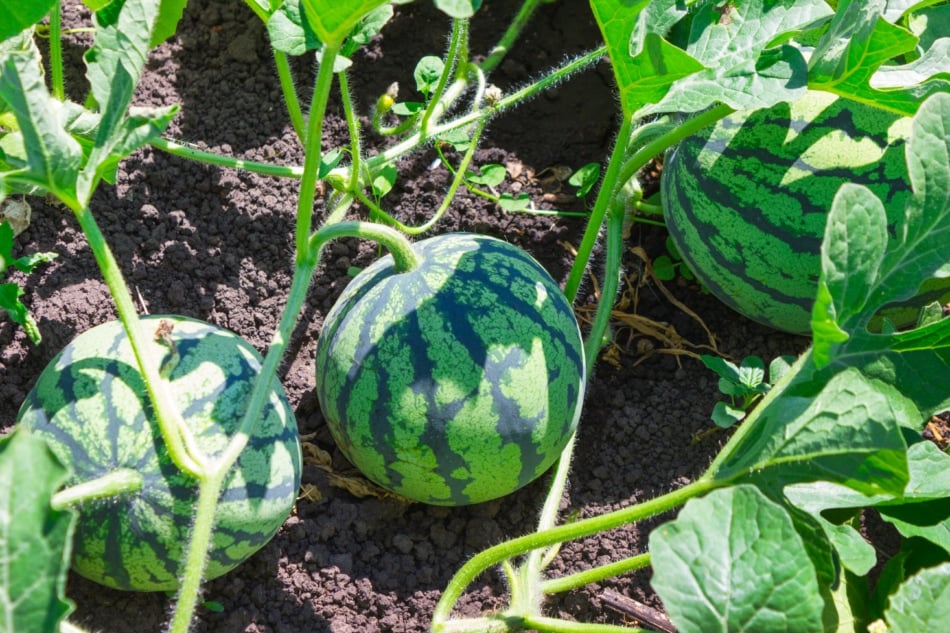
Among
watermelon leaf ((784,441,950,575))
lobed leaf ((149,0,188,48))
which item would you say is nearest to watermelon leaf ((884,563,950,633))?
watermelon leaf ((784,441,950,575))

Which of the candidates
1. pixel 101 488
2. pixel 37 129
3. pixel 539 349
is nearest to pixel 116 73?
pixel 37 129

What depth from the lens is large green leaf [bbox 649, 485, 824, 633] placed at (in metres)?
1.45

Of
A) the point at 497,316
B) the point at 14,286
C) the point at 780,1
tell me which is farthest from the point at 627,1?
the point at 14,286

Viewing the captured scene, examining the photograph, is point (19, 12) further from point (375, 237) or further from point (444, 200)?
point (444, 200)

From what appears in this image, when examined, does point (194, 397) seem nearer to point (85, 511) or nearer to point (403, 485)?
point (85, 511)

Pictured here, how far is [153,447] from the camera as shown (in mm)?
1828

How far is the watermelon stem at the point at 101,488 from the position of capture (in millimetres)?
1685

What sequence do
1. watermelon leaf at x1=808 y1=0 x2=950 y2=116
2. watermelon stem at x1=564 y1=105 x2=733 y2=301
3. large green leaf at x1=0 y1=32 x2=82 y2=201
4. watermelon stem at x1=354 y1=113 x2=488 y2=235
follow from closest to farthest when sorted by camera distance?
large green leaf at x1=0 y1=32 x2=82 y2=201 → watermelon leaf at x1=808 y1=0 x2=950 y2=116 → watermelon stem at x1=564 y1=105 x2=733 y2=301 → watermelon stem at x1=354 y1=113 x2=488 y2=235

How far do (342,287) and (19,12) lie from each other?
1.08 m

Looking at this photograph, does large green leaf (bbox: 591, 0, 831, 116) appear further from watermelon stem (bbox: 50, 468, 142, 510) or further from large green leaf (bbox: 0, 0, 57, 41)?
watermelon stem (bbox: 50, 468, 142, 510)

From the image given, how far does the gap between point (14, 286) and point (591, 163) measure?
1.50 metres

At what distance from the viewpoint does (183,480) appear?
184cm

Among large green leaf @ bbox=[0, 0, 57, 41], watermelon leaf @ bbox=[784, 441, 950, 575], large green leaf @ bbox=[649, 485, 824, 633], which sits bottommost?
watermelon leaf @ bbox=[784, 441, 950, 575]

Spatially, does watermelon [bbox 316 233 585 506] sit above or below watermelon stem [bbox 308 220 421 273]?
below
